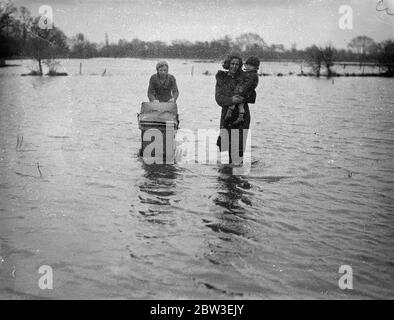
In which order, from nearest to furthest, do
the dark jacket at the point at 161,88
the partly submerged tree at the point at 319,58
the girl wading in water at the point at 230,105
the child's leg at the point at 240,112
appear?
the girl wading in water at the point at 230,105 → the child's leg at the point at 240,112 → the dark jacket at the point at 161,88 → the partly submerged tree at the point at 319,58

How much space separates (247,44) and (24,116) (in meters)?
78.3

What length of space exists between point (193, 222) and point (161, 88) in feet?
14.0

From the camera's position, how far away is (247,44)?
87.6 meters

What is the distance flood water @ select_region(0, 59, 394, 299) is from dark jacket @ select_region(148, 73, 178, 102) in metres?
1.41

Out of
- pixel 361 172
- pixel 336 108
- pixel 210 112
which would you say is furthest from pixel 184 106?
pixel 361 172

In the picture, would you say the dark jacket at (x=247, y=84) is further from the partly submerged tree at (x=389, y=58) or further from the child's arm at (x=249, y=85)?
the partly submerged tree at (x=389, y=58)

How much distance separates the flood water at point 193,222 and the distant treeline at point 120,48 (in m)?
13.6

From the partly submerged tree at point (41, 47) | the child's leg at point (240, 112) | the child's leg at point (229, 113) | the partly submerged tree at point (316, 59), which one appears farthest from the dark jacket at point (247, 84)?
the partly submerged tree at point (316, 59)

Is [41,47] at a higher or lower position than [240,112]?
higher

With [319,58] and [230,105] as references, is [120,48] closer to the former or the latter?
[319,58]

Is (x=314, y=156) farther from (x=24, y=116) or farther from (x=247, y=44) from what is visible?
(x=247, y=44)

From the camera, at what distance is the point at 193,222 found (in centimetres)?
535

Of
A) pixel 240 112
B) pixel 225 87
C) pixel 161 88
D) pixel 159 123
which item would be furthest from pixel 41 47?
pixel 240 112

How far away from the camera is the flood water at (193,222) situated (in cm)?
392
